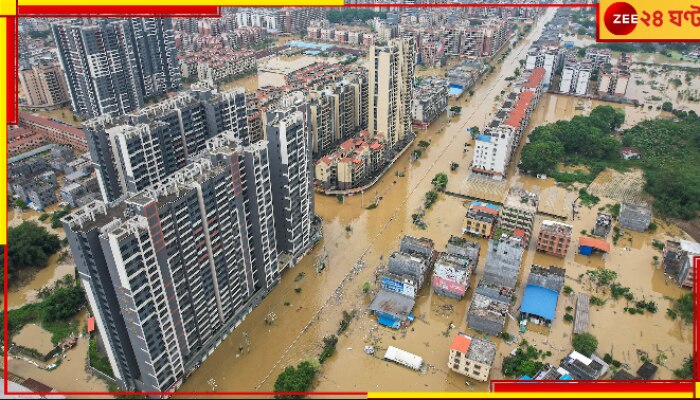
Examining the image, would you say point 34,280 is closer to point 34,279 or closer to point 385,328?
point 34,279

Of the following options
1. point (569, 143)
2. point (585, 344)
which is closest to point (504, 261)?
point (585, 344)

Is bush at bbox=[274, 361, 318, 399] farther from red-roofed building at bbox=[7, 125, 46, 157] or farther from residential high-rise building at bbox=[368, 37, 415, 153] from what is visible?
red-roofed building at bbox=[7, 125, 46, 157]

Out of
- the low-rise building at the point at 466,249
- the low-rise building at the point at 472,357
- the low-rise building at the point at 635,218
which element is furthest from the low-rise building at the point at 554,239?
the low-rise building at the point at 472,357

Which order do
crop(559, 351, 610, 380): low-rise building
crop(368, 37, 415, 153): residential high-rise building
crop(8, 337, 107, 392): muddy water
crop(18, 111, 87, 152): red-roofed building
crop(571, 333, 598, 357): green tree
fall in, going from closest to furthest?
crop(559, 351, 610, 380): low-rise building → crop(8, 337, 107, 392): muddy water → crop(571, 333, 598, 357): green tree → crop(368, 37, 415, 153): residential high-rise building → crop(18, 111, 87, 152): red-roofed building

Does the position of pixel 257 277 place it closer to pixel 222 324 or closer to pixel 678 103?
pixel 222 324

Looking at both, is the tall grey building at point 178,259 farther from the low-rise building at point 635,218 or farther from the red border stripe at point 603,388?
the low-rise building at point 635,218

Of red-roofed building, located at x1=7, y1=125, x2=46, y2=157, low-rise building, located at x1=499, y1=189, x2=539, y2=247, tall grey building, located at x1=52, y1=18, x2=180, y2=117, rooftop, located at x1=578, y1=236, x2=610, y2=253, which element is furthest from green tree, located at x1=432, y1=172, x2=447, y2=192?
red-roofed building, located at x1=7, y1=125, x2=46, y2=157
